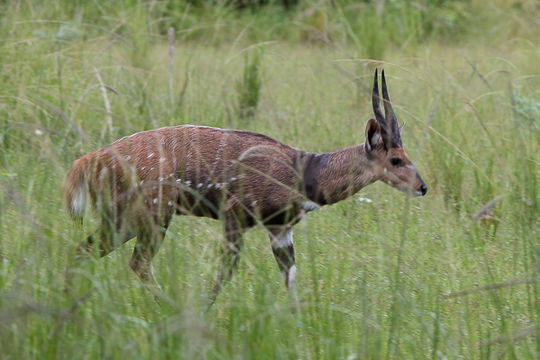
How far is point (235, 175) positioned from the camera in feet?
14.1

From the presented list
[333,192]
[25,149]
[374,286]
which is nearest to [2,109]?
[25,149]

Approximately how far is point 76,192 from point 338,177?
140cm

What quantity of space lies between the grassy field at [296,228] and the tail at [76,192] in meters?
0.07

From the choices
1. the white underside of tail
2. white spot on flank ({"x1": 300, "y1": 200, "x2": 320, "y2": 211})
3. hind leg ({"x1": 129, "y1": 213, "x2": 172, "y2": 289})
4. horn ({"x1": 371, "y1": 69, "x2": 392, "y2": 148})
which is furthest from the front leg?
the white underside of tail

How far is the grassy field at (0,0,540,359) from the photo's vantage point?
2.76 meters

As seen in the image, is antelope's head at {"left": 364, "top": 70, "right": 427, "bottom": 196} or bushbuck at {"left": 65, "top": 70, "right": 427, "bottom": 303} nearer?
bushbuck at {"left": 65, "top": 70, "right": 427, "bottom": 303}

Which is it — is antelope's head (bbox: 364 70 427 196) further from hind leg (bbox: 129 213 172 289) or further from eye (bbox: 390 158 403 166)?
hind leg (bbox: 129 213 172 289)

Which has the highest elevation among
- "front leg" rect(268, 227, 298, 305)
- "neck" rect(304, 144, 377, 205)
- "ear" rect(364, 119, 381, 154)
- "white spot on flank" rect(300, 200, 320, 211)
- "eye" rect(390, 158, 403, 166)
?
"ear" rect(364, 119, 381, 154)

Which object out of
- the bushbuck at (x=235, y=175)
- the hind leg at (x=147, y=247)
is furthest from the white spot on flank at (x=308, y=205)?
the hind leg at (x=147, y=247)

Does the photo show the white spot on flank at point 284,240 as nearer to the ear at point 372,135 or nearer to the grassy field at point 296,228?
the grassy field at point 296,228

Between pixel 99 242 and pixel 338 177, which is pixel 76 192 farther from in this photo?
pixel 338 177

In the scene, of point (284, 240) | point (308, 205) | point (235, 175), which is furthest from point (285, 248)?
point (235, 175)

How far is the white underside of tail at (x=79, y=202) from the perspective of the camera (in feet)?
13.5

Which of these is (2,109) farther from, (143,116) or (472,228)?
(472,228)
